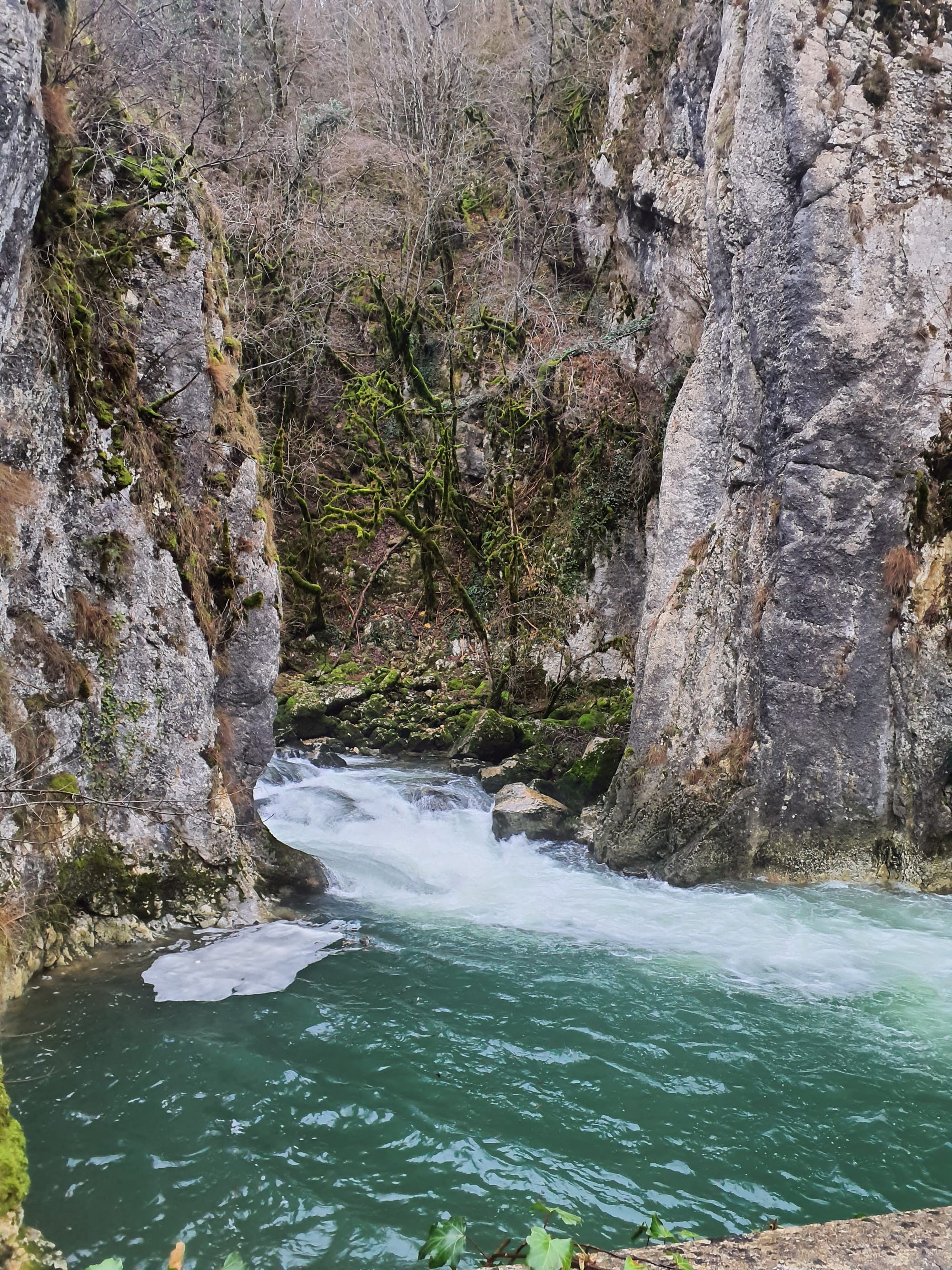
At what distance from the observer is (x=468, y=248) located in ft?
67.9

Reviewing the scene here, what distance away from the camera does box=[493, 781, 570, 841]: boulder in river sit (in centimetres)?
1074

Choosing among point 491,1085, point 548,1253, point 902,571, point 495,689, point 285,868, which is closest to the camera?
point 548,1253

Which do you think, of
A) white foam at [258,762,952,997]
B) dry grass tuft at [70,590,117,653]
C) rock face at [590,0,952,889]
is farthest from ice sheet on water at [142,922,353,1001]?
rock face at [590,0,952,889]

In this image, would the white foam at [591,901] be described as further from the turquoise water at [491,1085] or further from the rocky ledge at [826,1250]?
the rocky ledge at [826,1250]

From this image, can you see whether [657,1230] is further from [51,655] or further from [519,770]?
[519,770]

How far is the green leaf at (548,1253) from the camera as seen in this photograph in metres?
2.43

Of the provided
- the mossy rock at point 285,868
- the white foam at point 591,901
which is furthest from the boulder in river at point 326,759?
the mossy rock at point 285,868

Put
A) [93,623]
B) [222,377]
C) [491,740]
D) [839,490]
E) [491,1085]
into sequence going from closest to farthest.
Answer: [491,1085], [93,623], [222,377], [839,490], [491,740]

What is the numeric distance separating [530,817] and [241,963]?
16.8 ft

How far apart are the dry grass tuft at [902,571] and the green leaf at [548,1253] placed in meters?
7.89

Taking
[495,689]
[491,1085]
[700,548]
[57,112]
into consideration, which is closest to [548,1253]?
[491,1085]

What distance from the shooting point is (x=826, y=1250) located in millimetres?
2732

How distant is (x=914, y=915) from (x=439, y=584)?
448 inches

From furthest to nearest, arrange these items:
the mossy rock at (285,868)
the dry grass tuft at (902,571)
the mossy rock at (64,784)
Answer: the dry grass tuft at (902,571) < the mossy rock at (285,868) < the mossy rock at (64,784)
